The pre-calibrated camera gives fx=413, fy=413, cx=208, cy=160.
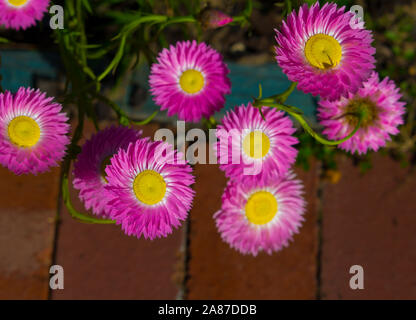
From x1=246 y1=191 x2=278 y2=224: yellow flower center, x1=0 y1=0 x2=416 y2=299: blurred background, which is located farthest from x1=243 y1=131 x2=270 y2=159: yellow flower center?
x1=0 y1=0 x2=416 y2=299: blurred background

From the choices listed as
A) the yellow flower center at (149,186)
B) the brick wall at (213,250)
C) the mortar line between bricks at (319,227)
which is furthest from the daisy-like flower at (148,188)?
the mortar line between bricks at (319,227)

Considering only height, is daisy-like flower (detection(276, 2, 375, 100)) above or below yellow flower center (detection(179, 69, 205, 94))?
below

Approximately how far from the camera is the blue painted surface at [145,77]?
48.2 inches

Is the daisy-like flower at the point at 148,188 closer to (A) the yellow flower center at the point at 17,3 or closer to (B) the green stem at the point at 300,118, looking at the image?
(B) the green stem at the point at 300,118

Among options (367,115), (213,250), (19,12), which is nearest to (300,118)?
(367,115)

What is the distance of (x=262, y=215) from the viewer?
0.85m

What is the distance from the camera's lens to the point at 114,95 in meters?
1.26

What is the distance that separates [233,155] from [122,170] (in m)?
0.20

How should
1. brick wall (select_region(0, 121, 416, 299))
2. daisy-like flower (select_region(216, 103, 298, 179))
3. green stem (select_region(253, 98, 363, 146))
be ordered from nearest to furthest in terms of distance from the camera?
green stem (select_region(253, 98, 363, 146)), daisy-like flower (select_region(216, 103, 298, 179)), brick wall (select_region(0, 121, 416, 299))

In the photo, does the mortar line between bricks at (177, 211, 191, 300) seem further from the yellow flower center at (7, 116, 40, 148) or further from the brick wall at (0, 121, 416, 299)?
the yellow flower center at (7, 116, 40, 148)

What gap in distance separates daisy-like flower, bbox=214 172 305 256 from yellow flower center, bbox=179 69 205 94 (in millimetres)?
218

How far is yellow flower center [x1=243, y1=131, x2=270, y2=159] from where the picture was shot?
760 millimetres

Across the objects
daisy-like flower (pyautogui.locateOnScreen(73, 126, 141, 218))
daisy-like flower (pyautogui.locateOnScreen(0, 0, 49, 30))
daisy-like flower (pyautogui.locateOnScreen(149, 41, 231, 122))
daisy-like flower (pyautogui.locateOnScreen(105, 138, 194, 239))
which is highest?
daisy-like flower (pyautogui.locateOnScreen(0, 0, 49, 30))

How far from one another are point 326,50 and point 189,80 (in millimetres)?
276
